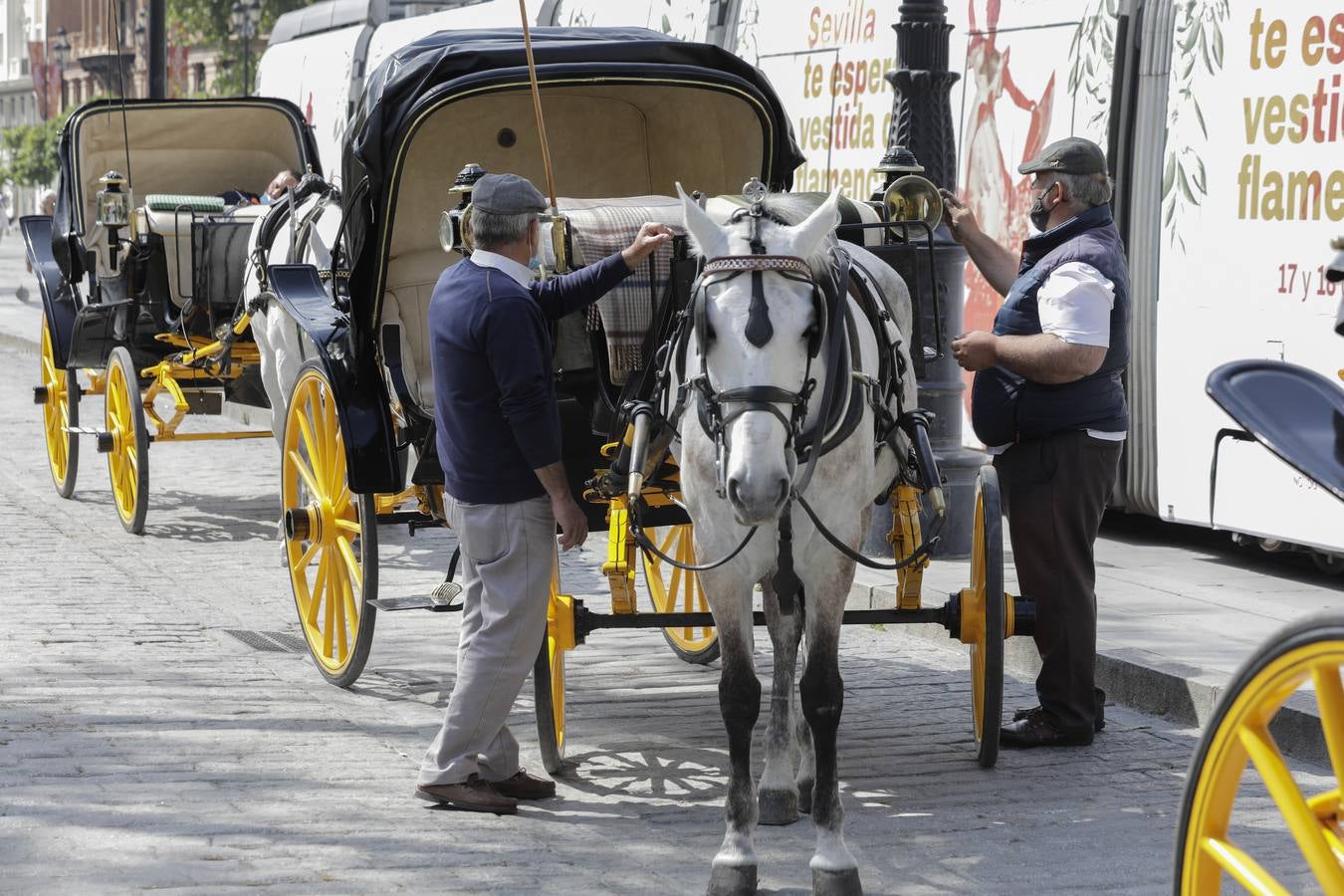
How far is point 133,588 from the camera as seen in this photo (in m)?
9.08

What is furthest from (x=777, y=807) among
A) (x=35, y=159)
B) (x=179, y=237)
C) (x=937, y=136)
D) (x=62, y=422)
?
(x=35, y=159)

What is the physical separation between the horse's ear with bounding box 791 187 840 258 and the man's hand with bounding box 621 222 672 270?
0.63m

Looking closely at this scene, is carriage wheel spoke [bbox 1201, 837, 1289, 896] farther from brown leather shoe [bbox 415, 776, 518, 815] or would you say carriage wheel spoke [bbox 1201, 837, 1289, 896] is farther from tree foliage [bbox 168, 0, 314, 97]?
tree foliage [bbox 168, 0, 314, 97]

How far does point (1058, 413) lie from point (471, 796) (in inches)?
91.6

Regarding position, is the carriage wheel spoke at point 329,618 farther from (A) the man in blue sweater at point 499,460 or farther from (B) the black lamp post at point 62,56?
(B) the black lamp post at point 62,56

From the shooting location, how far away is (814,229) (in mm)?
4785

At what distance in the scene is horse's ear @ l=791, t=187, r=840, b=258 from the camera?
4.75 metres

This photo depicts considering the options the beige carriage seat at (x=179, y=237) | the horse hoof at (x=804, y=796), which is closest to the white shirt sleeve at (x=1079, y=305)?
the horse hoof at (x=804, y=796)

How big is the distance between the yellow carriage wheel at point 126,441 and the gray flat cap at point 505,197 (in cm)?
532

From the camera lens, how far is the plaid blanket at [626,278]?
6.07m

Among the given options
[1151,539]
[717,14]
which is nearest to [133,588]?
[1151,539]

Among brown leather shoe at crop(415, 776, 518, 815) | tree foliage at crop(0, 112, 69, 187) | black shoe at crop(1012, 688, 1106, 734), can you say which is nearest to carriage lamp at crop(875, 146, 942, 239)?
black shoe at crop(1012, 688, 1106, 734)

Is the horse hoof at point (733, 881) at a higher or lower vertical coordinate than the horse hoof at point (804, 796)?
higher

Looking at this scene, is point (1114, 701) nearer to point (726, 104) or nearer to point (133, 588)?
point (726, 104)
